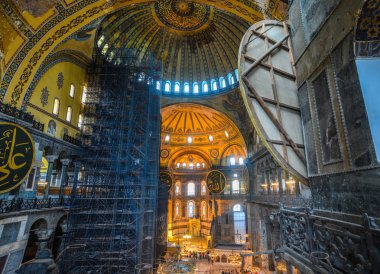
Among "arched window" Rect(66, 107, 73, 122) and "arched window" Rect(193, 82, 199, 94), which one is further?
"arched window" Rect(193, 82, 199, 94)

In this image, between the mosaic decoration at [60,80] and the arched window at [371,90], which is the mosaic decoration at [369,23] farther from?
the mosaic decoration at [60,80]

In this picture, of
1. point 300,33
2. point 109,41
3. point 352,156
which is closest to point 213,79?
point 109,41

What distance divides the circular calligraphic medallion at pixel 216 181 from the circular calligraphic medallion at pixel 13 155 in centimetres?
1867

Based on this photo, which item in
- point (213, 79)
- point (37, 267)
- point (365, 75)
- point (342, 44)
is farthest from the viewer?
point (213, 79)

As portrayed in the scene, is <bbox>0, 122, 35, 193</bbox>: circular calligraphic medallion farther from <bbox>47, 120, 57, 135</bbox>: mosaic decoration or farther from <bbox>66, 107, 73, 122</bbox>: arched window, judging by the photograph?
<bbox>66, 107, 73, 122</bbox>: arched window

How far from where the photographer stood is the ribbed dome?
704 inches

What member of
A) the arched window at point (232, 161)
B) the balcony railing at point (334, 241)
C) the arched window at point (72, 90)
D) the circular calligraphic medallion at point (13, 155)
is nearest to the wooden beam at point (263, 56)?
the balcony railing at point (334, 241)

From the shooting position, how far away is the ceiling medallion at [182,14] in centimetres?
1788

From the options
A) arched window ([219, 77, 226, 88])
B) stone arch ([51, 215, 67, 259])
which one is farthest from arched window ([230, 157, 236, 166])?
stone arch ([51, 215, 67, 259])

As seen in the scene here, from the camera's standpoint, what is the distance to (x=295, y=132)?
2.86m

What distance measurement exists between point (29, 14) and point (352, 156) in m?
12.8

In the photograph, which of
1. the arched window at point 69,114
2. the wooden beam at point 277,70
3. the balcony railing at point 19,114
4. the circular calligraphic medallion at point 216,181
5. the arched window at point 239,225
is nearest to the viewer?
the wooden beam at point 277,70

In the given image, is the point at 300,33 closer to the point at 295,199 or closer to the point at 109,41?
the point at 295,199

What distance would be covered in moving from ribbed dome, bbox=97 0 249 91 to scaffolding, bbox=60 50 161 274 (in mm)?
3256
